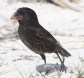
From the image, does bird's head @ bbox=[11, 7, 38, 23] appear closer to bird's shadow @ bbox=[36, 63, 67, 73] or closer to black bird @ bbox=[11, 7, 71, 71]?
black bird @ bbox=[11, 7, 71, 71]

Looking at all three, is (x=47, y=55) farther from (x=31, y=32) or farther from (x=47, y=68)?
(x=31, y=32)

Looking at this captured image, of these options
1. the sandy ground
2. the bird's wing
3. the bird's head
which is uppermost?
the bird's head

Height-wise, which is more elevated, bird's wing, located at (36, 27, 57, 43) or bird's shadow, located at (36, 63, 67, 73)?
bird's wing, located at (36, 27, 57, 43)

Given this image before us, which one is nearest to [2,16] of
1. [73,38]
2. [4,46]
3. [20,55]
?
[73,38]

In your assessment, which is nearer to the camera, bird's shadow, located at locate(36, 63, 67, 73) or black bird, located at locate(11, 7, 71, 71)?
black bird, located at locate(11, 7, 71, 71)

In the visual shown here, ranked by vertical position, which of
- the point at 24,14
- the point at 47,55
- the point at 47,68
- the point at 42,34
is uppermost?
the point at 24,14

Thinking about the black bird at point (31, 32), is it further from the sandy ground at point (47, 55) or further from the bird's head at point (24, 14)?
the sandy ground at point (47, 55)

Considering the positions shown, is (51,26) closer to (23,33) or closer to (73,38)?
(73,38)

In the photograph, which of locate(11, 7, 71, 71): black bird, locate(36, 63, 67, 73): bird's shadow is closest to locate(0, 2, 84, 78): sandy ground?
locate(36, 63, 67, 73): bird's shadow

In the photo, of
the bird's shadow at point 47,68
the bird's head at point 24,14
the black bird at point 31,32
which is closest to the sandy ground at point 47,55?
the bird's shadow at point 47,68

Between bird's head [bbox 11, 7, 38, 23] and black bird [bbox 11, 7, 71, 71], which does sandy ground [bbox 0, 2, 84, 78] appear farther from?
bird's head [bbox 11, 7, 38, 23]

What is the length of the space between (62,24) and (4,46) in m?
2.82

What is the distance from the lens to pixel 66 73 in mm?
5590

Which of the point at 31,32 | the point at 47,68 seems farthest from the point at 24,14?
the point at 47,68
